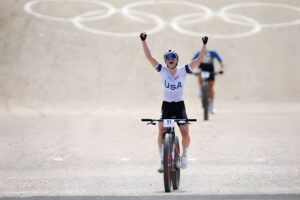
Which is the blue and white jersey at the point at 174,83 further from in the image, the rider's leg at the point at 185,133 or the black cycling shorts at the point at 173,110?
the rider's leg at the point at 185,133

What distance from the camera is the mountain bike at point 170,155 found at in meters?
8.61

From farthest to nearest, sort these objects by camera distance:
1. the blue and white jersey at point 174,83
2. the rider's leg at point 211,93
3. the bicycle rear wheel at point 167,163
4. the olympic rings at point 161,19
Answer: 1. the olympic rings at point 161,19
2. the rider's leg at point 211,93
3. the blue and white jersey at point 174,83
4. the bicycle rear wheel at point 167,163

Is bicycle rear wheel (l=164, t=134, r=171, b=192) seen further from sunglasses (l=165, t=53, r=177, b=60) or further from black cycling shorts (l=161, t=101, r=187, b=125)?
sunglasses (l=165, t=53, r=177, b=60)

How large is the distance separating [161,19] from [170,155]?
15.5 metres

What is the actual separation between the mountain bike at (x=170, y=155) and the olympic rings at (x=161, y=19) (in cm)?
1427

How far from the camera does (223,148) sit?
42.3ft

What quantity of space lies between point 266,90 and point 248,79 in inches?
26.0

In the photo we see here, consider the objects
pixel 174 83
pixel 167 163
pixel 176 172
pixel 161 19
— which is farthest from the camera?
pixel 161 19

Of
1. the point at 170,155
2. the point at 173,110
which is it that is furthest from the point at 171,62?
the point at 170,155

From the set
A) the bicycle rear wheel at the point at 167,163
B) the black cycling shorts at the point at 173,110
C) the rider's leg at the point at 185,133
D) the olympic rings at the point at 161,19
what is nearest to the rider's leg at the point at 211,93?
the olympic rings at the point at 161,19

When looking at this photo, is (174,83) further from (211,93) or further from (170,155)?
(211,93)

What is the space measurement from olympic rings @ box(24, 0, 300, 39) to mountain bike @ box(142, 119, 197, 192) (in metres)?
14.3

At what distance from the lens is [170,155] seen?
8664 millimetres

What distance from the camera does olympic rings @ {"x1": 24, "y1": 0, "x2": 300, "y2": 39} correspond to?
922 inches
